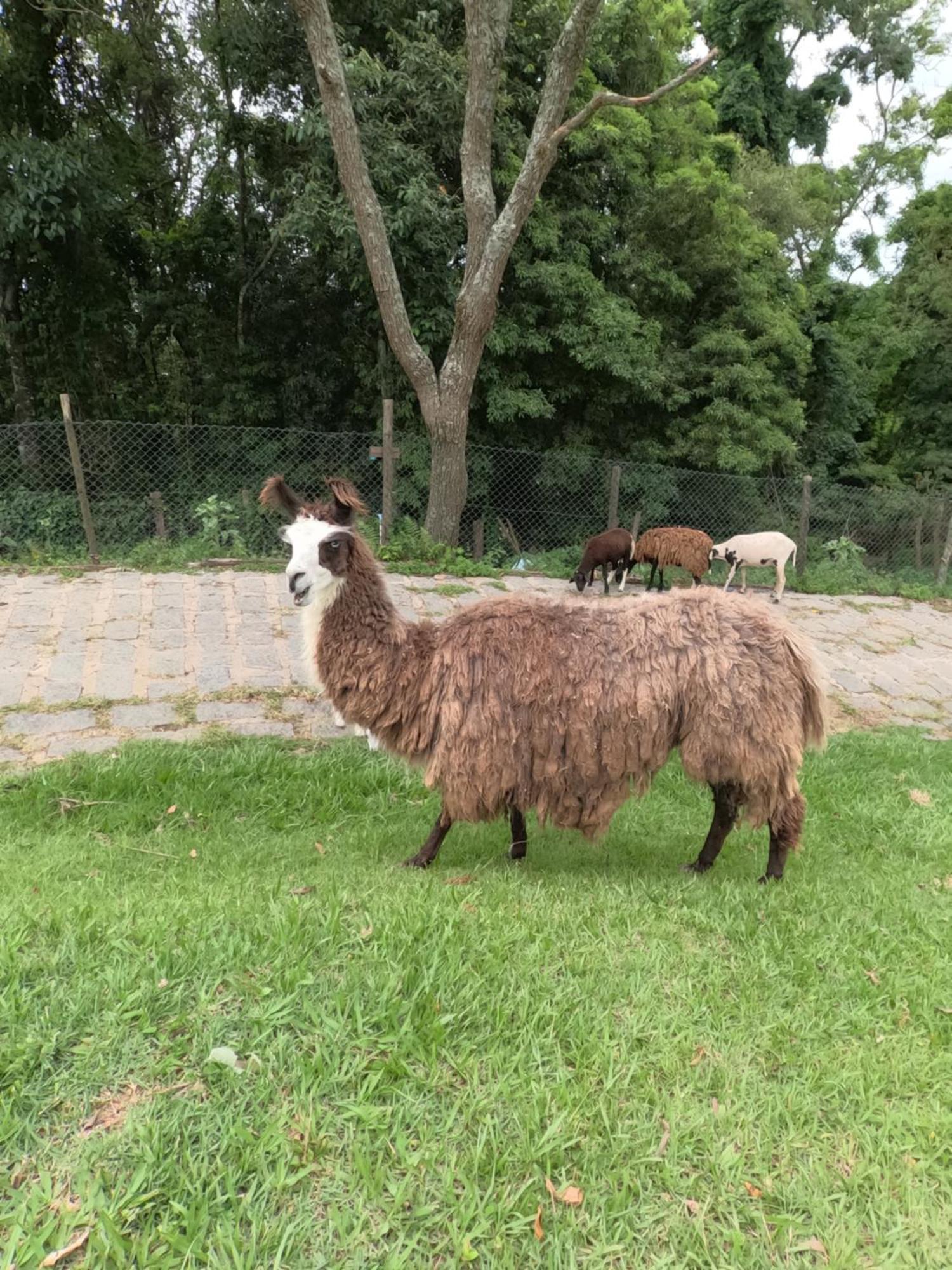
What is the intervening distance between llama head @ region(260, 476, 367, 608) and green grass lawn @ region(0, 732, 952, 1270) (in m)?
1.36

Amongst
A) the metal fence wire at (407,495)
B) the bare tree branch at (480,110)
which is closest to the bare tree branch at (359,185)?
the bare tree branch at (480,110)

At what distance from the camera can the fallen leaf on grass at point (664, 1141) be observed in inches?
69.9

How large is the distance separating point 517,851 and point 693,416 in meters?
13.4

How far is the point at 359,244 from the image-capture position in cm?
1141

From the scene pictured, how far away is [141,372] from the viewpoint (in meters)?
16.6

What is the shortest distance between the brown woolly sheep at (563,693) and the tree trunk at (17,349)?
479 inches

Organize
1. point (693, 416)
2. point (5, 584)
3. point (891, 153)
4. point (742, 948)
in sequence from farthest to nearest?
point (891, 153) → point (693, 416) → point (5, 584) → point (742, 948)

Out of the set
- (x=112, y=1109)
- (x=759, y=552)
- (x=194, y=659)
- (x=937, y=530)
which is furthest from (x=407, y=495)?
(x=112, y=1109)

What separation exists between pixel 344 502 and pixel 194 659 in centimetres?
355

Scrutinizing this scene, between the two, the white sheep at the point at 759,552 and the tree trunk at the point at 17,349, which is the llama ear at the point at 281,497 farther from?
Result: the tree trunk at the point at 17,349

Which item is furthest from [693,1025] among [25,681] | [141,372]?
[141,372]

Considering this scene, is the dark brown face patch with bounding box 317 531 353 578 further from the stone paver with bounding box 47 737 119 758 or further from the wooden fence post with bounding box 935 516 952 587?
the wooden fence post with bounding box 935 516 952 587

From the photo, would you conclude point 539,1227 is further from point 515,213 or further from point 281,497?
point 515,213

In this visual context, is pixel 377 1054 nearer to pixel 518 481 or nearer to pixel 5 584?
pixel 5 584
